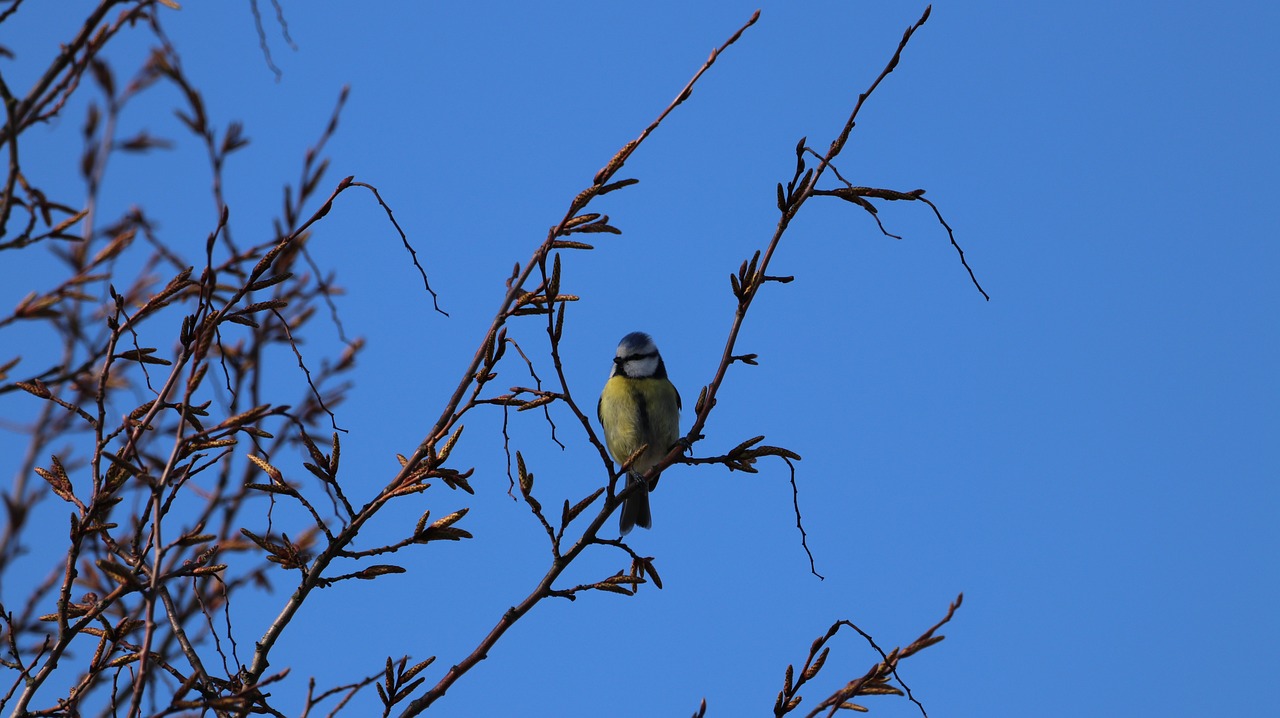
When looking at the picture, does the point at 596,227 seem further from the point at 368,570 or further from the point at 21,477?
the point at 21,477

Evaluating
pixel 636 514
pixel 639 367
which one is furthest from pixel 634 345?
pixel 636 514

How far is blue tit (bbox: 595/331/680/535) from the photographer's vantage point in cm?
649

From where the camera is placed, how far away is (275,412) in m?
2.06

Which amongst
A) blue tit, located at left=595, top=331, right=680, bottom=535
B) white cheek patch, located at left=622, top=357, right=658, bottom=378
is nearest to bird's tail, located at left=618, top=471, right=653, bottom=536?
blue tit, located at left=595, top=331, right=680, bottom=535

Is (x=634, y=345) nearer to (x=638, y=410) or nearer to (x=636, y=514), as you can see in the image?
(x=638, y=410)

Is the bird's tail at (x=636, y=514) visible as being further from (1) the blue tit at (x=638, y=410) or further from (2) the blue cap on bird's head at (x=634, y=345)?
(2) the blue cap on bird's head at (x=634, y=345)

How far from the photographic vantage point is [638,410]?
6.50 meters

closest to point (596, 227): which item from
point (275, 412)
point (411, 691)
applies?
point (275, 412)

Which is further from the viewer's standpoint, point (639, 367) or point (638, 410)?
point (639, 367)

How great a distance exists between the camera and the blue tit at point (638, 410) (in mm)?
6492

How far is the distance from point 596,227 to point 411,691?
115cm

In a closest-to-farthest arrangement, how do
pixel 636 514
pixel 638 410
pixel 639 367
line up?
1. pixel 638 410
2. pixel 639 367
3. pixel 636 514

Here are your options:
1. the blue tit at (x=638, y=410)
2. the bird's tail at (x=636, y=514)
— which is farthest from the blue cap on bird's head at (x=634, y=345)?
the bird's tail at (x=636, y=514)

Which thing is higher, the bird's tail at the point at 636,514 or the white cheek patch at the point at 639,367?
the white cheek patch at the point at 639,367
